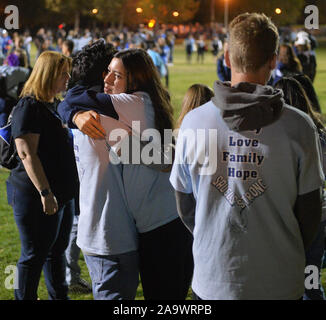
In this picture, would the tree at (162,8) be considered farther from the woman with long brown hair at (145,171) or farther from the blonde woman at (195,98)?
the woman with long brown hair at (145,171)

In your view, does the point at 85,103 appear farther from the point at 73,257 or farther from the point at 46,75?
the point at 73,257

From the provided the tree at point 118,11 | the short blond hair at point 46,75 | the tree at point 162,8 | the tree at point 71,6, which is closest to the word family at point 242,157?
the short blond hair at point 46,75

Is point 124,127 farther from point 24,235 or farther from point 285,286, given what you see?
point 24,235

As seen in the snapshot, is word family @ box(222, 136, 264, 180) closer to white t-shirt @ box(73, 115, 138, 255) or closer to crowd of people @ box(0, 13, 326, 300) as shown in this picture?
crowd of people @ box(0, 13, 326, 300)

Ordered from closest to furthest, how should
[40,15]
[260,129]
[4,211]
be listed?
[260,129] → [4,211] → [40,15]

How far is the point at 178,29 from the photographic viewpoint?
75.7 meters

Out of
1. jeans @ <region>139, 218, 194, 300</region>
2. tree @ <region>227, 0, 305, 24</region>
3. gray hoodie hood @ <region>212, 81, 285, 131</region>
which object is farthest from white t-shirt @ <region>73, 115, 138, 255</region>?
tree @ <region>227, 0, 305, 24</region>

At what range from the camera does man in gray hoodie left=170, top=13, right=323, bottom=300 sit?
2.13 m

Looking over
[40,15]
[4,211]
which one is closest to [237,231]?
[4,211]

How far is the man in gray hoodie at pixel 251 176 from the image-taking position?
2.13m

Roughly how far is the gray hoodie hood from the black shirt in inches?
70.3

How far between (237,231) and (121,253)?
0.86 metres

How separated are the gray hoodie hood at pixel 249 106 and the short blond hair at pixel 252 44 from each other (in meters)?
0.08

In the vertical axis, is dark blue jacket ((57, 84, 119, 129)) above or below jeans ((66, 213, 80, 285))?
above
